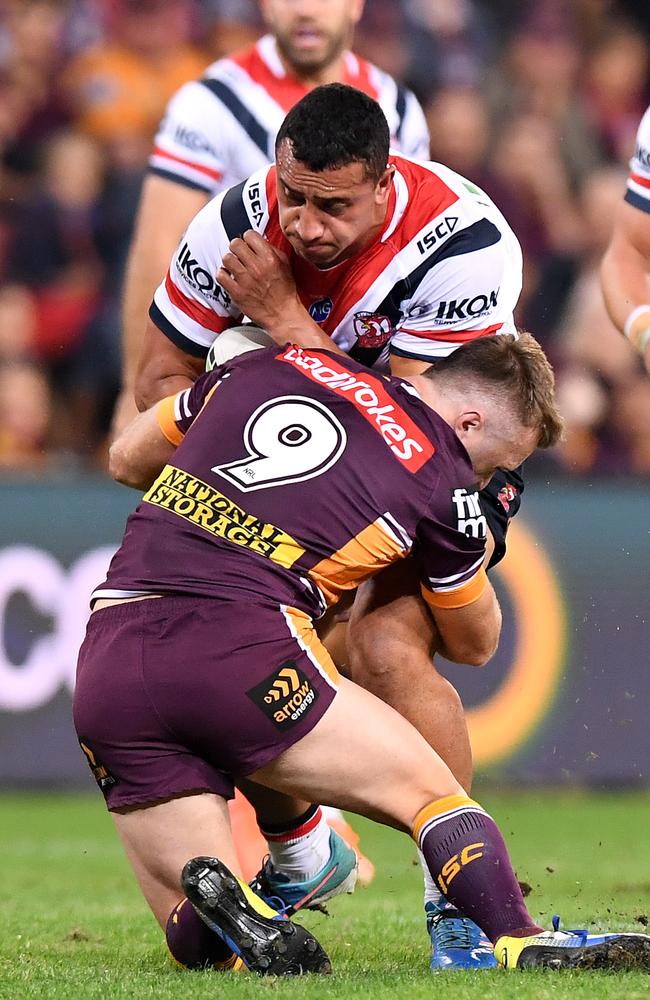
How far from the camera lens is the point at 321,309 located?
4.50 meters

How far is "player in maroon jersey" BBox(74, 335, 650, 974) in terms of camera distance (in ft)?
11.7

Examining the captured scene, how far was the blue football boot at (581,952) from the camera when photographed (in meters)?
3.38

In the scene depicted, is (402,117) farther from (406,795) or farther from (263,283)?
(406,795)

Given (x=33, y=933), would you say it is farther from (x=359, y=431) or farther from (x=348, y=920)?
(x=359, y=431)

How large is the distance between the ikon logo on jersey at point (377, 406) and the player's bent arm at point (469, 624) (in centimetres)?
43

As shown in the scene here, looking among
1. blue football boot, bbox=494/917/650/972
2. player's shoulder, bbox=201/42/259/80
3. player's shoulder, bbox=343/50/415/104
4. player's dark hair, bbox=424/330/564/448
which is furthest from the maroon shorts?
player's shoulder, bbox=201/42/259/80

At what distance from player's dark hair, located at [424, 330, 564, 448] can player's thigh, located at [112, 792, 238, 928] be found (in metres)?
1.20

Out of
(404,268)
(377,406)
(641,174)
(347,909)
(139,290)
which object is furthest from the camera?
(139,290)

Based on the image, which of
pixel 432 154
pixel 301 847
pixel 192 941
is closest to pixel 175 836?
pixel 192 941

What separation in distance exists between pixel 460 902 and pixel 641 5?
8.08 metres

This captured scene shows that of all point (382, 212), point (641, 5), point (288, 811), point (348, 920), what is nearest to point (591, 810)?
point (348, 920)

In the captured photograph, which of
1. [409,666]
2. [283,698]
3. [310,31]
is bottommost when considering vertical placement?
[409,666]

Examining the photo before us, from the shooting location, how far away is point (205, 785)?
12.2ft

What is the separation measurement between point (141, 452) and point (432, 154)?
19.6 ft
